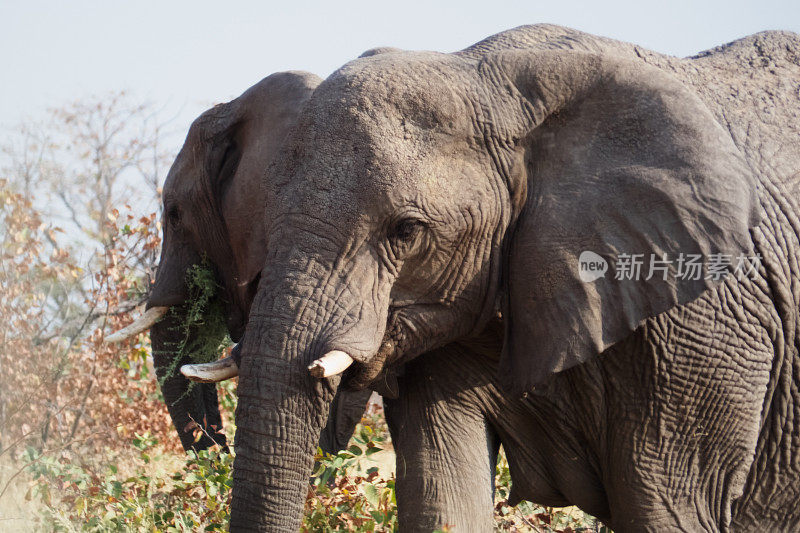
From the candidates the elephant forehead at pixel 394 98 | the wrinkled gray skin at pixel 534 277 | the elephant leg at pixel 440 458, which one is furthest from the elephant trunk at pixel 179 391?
the elephant forehead at pixel 394 98

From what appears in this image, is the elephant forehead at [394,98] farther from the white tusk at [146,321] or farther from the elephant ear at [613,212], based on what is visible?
the white tusk at [146,321]

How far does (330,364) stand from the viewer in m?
3.33

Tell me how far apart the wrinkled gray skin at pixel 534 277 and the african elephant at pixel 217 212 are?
46.9 inches

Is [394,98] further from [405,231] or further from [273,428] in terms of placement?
[273,428]

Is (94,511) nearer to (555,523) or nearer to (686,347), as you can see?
(555,523)

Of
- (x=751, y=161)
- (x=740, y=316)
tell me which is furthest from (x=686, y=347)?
(x=751, y=161)

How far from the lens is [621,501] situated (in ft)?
13.2

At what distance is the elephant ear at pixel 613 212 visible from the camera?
3.64m

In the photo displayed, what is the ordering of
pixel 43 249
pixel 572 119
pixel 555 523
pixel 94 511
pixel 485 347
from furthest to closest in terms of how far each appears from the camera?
1. pixel 43 249
2. pixel 555 523
3. pixel 94 511
4. pixel 485 347
5. pixel 572 119

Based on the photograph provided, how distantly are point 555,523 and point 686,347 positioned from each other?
2.59m

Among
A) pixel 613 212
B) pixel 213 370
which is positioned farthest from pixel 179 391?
pixel 613 212

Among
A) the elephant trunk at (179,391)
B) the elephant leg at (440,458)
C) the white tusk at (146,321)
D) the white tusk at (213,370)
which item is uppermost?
the white tusk at (146,321)

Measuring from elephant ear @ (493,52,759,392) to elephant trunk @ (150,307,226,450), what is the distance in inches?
105

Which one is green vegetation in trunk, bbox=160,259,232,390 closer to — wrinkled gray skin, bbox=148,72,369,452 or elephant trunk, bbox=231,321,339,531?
wrinkled gray skin, bbox=148,72,369,452
